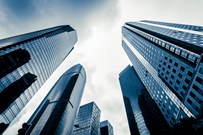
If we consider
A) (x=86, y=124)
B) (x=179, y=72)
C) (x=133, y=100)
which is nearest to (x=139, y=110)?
(x=133, y=100)

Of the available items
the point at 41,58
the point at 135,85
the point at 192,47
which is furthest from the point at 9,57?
the point at 135,85

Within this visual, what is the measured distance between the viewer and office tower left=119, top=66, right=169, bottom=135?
9262 cm

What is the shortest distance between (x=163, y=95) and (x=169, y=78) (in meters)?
11.2

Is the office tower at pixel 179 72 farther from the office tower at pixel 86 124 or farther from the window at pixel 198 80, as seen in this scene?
the office tower at pixel 86 124

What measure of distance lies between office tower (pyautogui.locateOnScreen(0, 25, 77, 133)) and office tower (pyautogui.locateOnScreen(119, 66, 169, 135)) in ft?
151

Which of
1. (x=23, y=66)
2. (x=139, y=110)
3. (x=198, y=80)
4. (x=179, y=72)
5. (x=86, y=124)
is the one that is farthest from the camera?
(x=86, y=124)

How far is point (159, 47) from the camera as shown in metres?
68.4

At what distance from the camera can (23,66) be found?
244 feet

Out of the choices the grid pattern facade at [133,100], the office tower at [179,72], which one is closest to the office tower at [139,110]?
the grid pattern facade at [133,100]

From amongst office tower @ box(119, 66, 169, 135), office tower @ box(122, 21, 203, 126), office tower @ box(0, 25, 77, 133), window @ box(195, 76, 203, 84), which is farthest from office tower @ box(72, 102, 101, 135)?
window @ box(195, 76, 203, 84)

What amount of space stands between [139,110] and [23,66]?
310 feet

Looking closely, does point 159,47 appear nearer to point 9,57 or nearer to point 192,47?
point 192,47

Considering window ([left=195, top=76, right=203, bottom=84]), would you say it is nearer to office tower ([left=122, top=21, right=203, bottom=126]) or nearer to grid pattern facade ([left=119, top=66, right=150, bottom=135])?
office tower ([left=122, top=21, right=203, bottom=126])

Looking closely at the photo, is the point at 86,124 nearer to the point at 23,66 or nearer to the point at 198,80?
the point at 23,66
